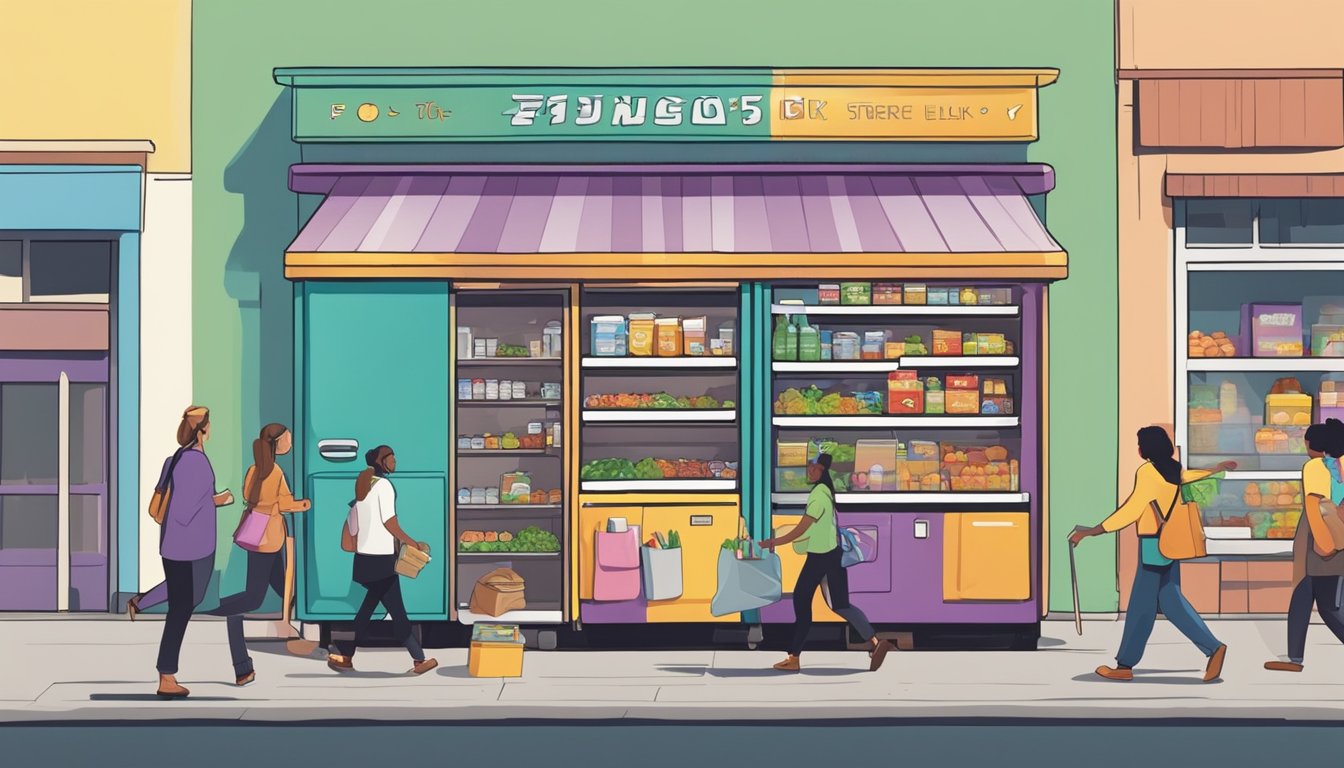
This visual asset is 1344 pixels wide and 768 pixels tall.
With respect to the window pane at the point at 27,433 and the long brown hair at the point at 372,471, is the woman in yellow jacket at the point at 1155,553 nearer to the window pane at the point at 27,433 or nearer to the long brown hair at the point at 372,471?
the long brown hair at the point at 372,471

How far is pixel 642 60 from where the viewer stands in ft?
50.2

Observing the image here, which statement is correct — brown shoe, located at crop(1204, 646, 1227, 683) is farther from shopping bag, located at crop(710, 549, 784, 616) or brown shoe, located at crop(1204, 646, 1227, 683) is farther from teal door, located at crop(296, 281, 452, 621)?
teal door, located at crop(296, 281, 452, 621)

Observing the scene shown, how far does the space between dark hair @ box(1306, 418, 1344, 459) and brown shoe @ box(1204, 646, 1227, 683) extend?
1.67 metres

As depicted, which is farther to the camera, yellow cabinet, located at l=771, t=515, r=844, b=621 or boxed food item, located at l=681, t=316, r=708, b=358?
boxed food item, located at l=681, t=316, r=708, b=358

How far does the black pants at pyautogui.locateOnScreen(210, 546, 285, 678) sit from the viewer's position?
1209 centimetres

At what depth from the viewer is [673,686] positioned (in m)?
12.0

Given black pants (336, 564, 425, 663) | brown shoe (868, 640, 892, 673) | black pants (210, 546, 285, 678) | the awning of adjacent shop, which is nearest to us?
black pants (210, 546, 285, 678)

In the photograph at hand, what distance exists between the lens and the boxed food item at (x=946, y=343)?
14070 millimetres

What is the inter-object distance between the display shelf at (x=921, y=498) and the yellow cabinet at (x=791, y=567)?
0.17m

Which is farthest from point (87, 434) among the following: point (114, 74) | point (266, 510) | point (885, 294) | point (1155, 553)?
point (1155, 553)

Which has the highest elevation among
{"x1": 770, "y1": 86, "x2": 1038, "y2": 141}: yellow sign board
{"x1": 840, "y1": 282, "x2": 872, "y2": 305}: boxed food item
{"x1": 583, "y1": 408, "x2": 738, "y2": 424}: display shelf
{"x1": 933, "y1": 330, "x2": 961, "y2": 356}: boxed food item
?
{"x1": 770, "y1": 86, "x2": 1038, "y2": 141}: yellow sign board

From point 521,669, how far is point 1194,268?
23.1ft

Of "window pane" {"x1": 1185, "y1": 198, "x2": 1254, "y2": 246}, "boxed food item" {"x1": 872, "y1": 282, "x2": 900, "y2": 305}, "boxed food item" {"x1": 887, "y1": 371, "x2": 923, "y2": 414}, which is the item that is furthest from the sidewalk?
"window pane" {"x1": 1185, "y1": 198, "x2": 1254, "y2": 246}

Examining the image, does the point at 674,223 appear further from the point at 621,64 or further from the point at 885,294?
the point at 621,64
